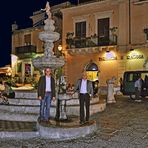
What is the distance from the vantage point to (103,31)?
1148 inches

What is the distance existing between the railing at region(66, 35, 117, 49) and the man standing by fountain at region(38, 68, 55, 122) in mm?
18630

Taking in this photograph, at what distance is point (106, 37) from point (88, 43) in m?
1.79

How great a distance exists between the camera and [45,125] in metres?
8.96

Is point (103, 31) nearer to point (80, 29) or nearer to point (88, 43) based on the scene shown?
point (88, 43)

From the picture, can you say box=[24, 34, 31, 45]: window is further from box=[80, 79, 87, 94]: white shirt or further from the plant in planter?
box=[80, 79, 87, 94]: white shirt

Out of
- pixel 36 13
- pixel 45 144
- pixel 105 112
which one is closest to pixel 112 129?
pixel 45 144

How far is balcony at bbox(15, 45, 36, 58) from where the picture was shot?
36.1 metres

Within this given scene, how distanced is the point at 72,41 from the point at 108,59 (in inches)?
160

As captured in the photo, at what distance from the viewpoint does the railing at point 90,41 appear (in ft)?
92.1

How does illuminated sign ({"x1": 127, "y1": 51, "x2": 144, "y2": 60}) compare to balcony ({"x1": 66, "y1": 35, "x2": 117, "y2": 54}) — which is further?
balcony ({"x1": 66, "y1": 35, "x2": 117, "y2": 54})

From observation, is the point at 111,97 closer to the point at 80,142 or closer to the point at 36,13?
the point at 80,142

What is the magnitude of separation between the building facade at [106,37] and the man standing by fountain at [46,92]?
57.9 ft

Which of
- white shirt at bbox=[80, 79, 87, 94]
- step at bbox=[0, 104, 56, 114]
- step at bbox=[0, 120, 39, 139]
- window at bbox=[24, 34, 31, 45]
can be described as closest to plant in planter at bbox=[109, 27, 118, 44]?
window at bbox=[24, 34, 31, 45]

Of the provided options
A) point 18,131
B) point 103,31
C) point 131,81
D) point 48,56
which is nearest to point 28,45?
point 103,31
